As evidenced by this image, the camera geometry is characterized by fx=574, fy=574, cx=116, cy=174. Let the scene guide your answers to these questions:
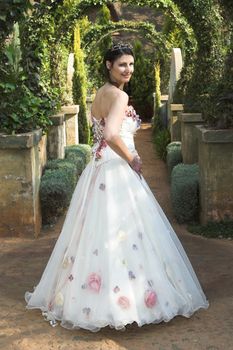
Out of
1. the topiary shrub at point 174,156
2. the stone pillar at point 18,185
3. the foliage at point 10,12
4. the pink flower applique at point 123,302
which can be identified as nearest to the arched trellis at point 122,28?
the topiary shrub at point 174,156

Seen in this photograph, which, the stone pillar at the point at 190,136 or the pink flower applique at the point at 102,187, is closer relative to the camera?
the pink flower applique at the point at 102,187

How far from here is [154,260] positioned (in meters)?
3.41

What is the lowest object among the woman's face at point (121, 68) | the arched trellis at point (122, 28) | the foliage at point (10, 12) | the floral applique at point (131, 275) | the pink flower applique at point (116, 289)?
the pink flower applique at point (116, 289)

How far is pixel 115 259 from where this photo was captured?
334cm

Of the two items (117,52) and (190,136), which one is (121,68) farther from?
(190,136)

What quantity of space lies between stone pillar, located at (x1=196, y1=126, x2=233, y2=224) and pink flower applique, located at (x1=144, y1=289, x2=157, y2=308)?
97.4 inches

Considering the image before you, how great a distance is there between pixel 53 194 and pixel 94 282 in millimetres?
2866

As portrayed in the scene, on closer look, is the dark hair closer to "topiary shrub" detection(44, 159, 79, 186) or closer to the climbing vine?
the climbing vine

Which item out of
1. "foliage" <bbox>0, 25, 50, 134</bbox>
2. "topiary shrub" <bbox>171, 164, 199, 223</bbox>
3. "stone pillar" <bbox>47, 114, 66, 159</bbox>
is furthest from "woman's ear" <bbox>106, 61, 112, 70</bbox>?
A: "stone pillar" <bbox>47, 114, 66, 159</bbox>

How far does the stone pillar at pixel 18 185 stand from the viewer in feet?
18.0

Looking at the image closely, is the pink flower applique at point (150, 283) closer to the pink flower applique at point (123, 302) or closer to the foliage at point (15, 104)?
the pink flower applique at point (123, 302)

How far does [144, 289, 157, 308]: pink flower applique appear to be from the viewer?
332 centimetres

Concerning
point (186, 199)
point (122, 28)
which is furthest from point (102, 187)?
point (122, 28)

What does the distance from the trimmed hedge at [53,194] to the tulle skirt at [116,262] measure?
2440mm
